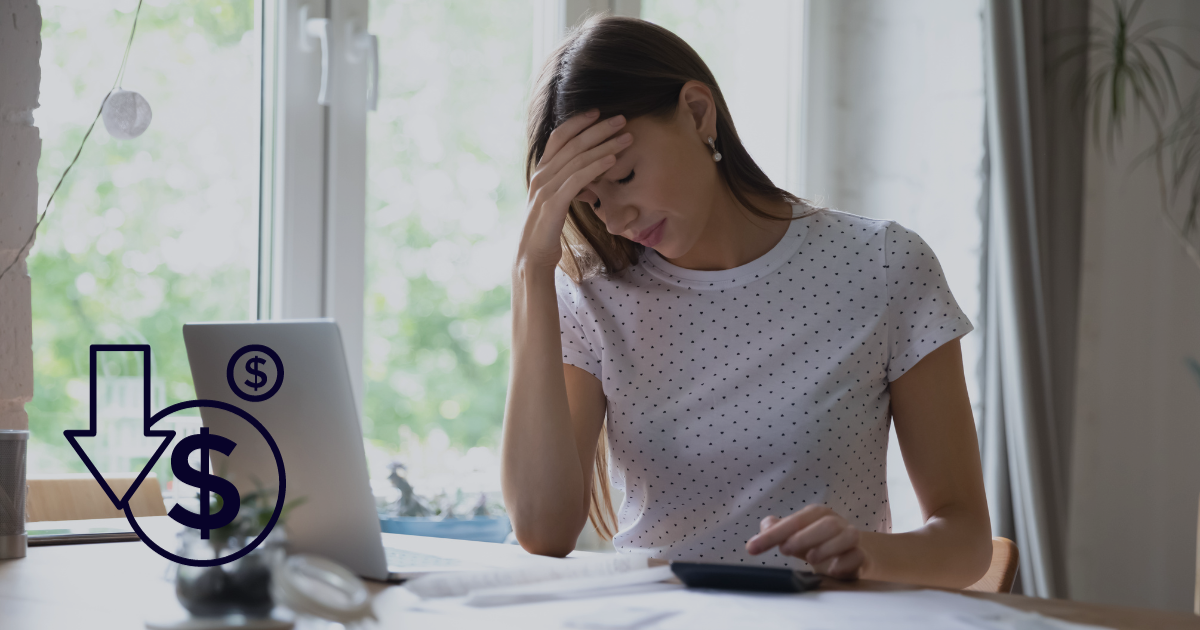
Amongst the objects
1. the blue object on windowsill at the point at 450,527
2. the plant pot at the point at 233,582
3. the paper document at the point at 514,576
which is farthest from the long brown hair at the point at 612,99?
the plant pot at the point at 233,582

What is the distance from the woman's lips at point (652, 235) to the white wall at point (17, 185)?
2.72 ft

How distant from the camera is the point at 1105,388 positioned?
247 centimetres

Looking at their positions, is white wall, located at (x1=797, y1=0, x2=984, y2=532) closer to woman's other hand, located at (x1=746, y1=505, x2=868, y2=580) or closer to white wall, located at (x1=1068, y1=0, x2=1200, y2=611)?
white wall, located at (x1=1068, y1=0, x2=1200, y2=611)

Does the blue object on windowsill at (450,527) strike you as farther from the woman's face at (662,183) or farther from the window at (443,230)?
the woman's face at (662,183)

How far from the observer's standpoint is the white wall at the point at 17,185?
52.8 inches

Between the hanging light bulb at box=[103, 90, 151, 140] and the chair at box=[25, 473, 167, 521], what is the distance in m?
0.51

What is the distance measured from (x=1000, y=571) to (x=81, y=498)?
3.68ft

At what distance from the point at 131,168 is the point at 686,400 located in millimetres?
1008

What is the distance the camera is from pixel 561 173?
1204mm

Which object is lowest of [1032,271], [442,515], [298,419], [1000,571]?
[442,515]

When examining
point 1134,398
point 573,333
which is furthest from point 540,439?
point 1134,398

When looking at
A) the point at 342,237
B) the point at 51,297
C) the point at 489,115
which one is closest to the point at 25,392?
the point at 51,297

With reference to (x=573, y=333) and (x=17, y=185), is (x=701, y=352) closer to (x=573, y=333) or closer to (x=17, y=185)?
(x=573, y=333)

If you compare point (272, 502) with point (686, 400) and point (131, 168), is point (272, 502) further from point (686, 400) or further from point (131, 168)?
point (131, 168)
